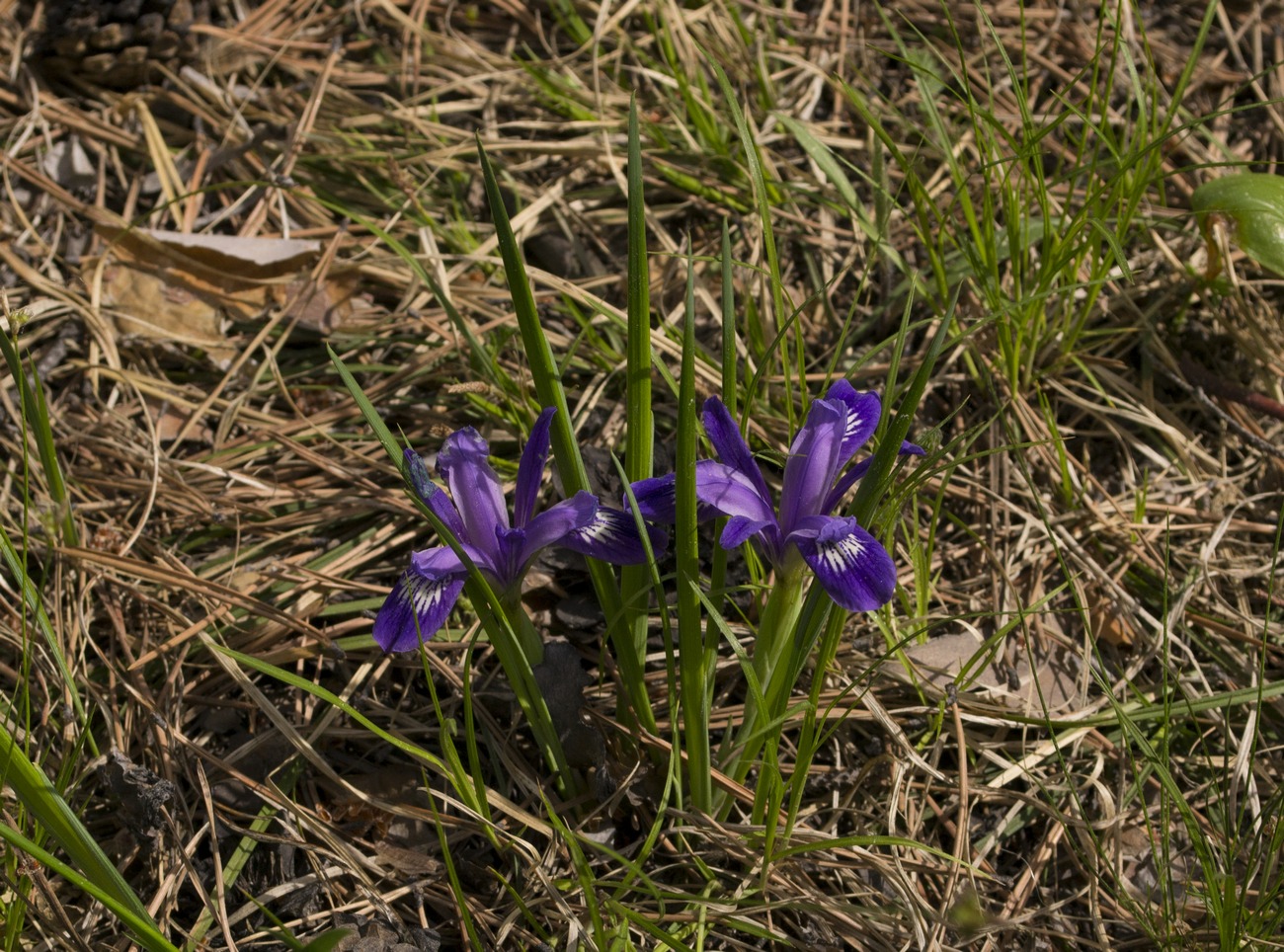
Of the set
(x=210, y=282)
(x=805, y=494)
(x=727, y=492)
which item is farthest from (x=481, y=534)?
(x=210, y=282)

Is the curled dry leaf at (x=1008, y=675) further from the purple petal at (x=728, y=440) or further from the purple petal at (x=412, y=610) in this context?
the purple petal at (x=412, y=610)

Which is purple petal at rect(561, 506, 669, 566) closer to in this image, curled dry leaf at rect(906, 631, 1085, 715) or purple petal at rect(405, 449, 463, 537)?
purple petal at rect(405, 449, 463, 537)

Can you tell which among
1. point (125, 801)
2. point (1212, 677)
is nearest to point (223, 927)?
point (125, 801)

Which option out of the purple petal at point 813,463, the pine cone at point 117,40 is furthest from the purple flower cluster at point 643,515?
the pine cone at point 117,40

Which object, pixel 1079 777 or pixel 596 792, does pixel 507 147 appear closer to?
pixel 596 792

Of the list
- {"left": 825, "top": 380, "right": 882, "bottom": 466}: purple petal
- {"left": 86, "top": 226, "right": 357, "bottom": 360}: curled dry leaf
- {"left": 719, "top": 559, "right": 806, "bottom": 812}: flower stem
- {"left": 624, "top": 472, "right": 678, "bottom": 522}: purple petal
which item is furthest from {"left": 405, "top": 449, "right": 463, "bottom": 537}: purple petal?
{"left": 86, "top": 226, "right": 357, "bottom": 360}: curled dry leaf

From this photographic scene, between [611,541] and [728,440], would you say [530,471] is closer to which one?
[611,541]

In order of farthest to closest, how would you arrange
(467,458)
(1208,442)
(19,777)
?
(1208,442)
(467,458)
(19,777)
